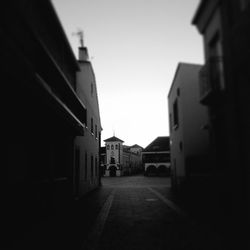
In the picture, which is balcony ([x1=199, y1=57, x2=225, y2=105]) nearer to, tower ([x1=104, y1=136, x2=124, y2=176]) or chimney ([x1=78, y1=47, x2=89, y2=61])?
chimney ([x1=78, y1=47, x2=89, y2=61])

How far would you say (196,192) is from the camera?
12.2 m

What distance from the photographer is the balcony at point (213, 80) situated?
30.8ft

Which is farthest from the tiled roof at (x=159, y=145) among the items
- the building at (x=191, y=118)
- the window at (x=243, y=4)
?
the window at (x=243, y=4)

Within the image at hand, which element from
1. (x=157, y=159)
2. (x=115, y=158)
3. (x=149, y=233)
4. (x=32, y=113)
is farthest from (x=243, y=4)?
(x=115, y=158)

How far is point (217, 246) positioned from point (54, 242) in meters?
3.40

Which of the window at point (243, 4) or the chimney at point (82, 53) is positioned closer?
the window at point (243, 4)

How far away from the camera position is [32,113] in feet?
23.9

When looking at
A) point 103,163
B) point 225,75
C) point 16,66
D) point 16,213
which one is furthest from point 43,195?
point 103,163

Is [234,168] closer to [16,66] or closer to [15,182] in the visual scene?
[15,182]

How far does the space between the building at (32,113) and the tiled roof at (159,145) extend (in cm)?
4496

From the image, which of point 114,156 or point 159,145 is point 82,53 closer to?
point 159,145

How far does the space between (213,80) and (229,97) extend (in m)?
0.92

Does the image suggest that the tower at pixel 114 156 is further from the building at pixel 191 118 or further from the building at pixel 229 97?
the building at pixel 229 97

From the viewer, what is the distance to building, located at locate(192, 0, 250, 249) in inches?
313
